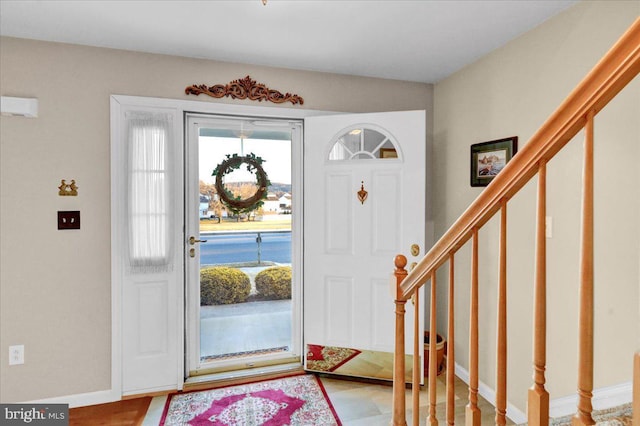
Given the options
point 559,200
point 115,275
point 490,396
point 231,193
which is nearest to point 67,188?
point 115,275

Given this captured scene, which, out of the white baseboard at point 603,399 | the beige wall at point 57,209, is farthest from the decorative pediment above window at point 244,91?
the white baseboard at point 603,399

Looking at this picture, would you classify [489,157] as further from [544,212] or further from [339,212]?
[544,212]

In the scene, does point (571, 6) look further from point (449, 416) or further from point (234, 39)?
point (449, 416)

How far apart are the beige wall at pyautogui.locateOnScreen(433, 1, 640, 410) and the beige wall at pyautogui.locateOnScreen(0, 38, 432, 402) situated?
2.33 meters

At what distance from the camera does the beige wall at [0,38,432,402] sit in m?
2.23

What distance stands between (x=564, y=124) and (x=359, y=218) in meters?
2.01

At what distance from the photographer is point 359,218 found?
8.93 feet

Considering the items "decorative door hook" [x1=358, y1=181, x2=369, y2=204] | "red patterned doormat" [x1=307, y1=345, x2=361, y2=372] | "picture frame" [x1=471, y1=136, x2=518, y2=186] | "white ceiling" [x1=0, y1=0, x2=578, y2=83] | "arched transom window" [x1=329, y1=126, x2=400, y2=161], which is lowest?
"red patterned doormat" [x1=307, y1=345, x2=361, y2=372]

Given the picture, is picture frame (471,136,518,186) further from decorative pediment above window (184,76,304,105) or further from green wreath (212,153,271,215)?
green wreath (212,153,271,215)

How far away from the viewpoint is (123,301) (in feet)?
8.04

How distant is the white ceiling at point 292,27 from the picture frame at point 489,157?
26.0 inches

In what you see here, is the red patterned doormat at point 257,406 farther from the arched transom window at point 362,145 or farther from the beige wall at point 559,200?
the arched transom window at point 362,145

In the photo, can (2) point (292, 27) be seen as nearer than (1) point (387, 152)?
Yes

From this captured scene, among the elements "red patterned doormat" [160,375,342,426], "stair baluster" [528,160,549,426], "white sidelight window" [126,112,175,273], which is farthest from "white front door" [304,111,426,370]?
"stair baluster" [528,160,549,426]
